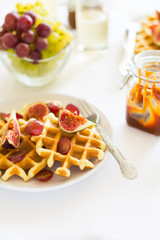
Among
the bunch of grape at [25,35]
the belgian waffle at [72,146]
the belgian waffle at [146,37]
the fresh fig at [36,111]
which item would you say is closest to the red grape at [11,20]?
the bunch of grape at [25,35]

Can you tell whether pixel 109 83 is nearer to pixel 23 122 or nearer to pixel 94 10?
pixel 94 10

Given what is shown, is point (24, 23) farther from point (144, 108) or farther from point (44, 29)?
point (144, 108)

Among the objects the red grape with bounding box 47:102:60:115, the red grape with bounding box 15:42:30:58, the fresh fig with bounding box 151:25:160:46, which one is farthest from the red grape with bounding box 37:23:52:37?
the fresh fig with bounding box 151:25:160:46

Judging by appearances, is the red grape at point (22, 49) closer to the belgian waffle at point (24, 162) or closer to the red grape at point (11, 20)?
the red grape at point (11, 20)

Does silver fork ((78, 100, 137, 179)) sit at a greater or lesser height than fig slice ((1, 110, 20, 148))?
lesser

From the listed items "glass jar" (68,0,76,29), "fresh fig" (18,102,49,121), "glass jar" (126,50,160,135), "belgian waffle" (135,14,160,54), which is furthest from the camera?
"glass jar" (68,0,76,29)

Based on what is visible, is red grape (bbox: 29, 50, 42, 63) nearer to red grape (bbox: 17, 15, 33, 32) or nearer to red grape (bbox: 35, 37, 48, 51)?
red grape (bbox: 35, 37, 48, 51)

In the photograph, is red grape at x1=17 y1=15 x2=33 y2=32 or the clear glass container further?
the clear glass container

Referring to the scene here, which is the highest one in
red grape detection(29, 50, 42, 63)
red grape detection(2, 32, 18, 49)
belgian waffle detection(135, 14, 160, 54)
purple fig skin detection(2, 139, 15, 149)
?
red grape detection(2, 32, 18, 49)

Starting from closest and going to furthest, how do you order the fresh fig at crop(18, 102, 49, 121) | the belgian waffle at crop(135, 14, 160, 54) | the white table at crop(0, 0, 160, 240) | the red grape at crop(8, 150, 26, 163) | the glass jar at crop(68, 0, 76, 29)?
1. the white table at crop(0, 0, 160, 240)
2. the red grape at crop(8, 150, 26, 163)
3. the fresh fig at crop(18, 102, 49, 121)
4. the belgian waffle at crop(135, 14, 160, 54)
5. the glass jar at crop(68, 0, 76, 29)
